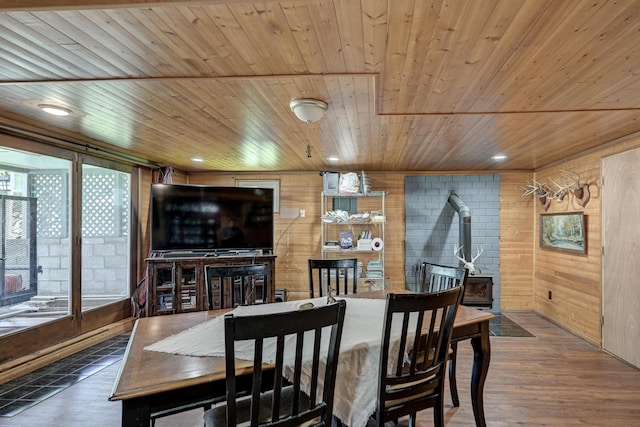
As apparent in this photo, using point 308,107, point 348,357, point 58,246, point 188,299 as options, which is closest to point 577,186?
point 308,107

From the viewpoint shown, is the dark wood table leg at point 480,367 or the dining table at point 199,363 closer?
the dining table at point 199,363

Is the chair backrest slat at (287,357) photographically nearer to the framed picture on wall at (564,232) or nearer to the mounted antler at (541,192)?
the framed picture on wall at (564,232)

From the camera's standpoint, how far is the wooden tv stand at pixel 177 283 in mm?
4268

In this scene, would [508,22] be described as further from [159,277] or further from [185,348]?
[159,277]

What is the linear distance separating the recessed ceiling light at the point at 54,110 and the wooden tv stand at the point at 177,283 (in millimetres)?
2071

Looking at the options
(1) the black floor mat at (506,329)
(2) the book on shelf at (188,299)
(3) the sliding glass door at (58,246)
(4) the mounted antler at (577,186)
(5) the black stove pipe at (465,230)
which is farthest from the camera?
(5) the black stove pipe at (465,230)

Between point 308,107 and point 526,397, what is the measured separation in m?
2.79

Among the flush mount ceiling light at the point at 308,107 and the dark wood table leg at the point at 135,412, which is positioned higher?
the flush mount ceiling light at the point at 308,107

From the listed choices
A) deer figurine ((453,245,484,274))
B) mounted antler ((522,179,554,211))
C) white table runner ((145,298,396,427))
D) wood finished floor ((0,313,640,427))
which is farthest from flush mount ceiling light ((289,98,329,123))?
mounted antler ((522,179,554,211))

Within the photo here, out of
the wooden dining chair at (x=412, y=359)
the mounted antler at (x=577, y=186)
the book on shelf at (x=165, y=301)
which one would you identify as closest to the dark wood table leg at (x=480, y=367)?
the wooden dining chair at (x=412, y=359)

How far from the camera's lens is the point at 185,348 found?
1.61 metres

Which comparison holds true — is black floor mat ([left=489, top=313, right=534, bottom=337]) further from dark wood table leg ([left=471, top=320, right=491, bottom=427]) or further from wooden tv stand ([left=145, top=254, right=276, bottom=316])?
wooden tv stand ([left=145, top=254, right=276, bottom=316])

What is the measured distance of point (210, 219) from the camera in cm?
467

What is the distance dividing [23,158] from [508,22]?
4.04 m
